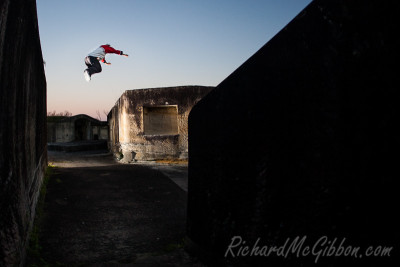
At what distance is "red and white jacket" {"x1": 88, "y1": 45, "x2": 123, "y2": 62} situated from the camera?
42.3ft

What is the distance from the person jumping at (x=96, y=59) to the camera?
13.0 metres

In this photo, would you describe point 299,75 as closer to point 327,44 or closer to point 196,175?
point 327,44

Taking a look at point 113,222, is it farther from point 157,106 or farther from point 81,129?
point 81,129

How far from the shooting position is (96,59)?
13375 millimetres

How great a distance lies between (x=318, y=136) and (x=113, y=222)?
10.2 ft

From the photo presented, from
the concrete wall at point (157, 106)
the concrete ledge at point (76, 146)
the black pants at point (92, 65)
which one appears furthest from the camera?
the concrete ledge at point (76, 146)

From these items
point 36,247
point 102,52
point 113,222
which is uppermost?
point 102,52

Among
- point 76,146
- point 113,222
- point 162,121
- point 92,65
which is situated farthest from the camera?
point 76,146

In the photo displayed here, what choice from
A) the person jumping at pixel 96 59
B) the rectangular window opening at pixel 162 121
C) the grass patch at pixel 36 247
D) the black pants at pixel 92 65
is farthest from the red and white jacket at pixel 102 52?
the grass patch at pixel 36 247

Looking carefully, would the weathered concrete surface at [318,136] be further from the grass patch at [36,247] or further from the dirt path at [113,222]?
the grass patch at [36,247]

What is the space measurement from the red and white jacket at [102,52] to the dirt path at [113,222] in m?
8.30

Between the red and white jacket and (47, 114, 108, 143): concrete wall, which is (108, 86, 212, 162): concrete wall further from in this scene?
(47, 114, 108, 143): concrete wall

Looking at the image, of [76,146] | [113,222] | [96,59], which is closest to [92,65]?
[96,59]

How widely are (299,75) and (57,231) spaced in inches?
121
